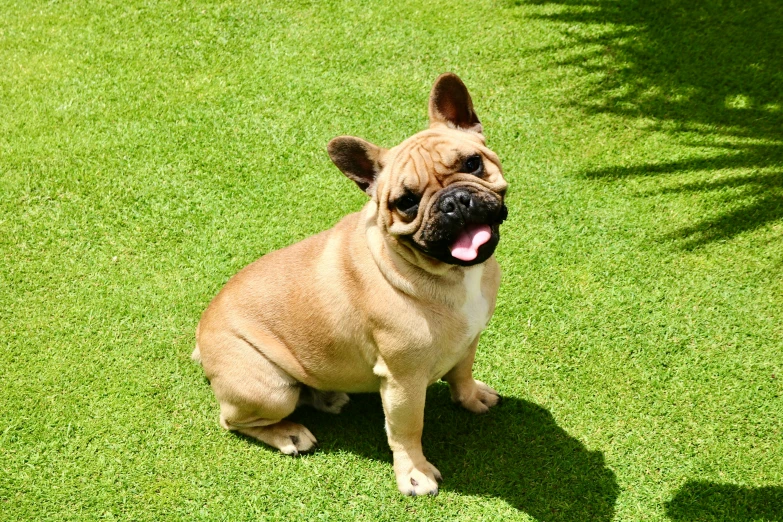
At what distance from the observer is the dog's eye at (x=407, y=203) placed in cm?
371

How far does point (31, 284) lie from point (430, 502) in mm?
3435

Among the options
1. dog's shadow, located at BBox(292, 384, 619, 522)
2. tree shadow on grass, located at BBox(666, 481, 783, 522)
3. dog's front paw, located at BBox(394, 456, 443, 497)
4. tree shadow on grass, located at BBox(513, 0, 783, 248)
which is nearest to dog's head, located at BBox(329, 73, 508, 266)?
dog's front paw, located at BBox(394, 456, 443, 497)

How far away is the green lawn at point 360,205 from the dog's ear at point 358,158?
5.90 feet

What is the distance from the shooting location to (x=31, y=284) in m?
5.68

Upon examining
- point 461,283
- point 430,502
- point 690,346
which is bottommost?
point 430,502

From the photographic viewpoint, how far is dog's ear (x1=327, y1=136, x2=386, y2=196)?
3750mm

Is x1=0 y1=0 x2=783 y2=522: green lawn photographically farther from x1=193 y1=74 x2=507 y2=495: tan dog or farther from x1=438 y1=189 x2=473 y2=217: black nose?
x1=438 y1=189 x2=473 y2=217: black nose

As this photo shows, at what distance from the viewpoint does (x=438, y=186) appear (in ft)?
12.1

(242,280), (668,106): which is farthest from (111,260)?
(668,106)

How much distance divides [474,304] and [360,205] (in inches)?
93.3

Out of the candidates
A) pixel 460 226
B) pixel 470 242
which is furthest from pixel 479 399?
pixel 460 226

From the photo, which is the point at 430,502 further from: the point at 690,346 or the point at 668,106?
the point at 668,106

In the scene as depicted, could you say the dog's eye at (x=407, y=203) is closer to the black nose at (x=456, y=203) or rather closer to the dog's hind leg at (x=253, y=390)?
the black nose at (x=456, y=203)

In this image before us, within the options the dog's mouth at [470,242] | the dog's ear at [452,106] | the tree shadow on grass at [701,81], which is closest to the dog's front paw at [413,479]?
the dog's mouth at [470,242]
